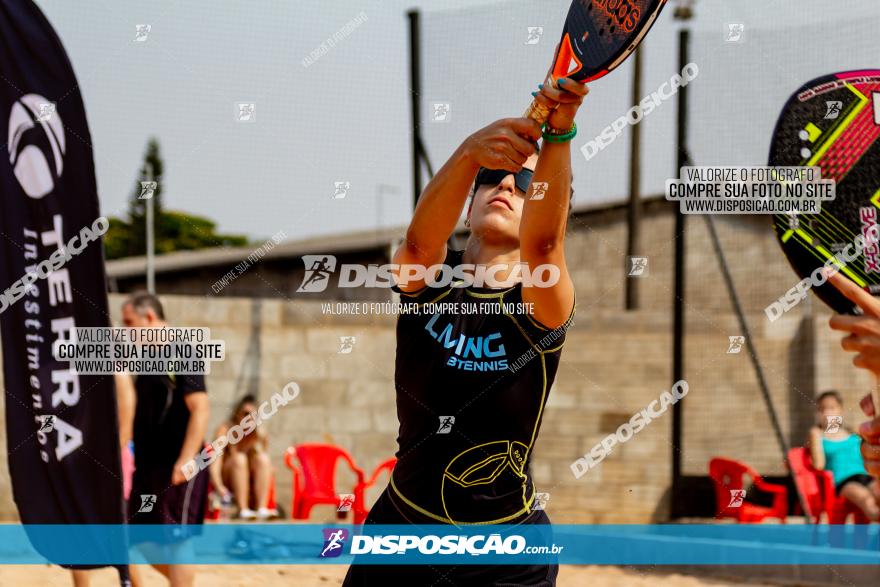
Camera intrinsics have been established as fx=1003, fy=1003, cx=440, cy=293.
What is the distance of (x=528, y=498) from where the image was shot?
300 cm

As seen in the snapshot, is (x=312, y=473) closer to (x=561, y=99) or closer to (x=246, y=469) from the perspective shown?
(x=246, y=469)

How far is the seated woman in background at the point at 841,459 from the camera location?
23.8 feet

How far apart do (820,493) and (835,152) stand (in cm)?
504

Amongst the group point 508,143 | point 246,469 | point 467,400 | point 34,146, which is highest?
point 34,146

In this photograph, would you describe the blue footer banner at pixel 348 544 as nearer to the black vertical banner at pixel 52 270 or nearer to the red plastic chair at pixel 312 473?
the black vertical banner at pixel 52 270

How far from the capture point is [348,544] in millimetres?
7055

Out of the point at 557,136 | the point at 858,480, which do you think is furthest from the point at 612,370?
the point at 557,136

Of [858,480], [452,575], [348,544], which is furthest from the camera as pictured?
[858,480]

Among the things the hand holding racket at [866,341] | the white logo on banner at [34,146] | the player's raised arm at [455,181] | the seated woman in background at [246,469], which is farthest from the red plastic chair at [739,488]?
the player's raised arm at [455,181]

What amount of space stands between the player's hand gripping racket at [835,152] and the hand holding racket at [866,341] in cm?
40

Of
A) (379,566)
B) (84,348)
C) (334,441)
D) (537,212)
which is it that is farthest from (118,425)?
(334,441)

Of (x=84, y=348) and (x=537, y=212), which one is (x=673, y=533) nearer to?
(x=84, y=348)

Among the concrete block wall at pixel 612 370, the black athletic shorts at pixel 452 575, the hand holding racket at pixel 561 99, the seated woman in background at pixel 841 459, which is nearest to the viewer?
the hand holding racket at pixel 561 99

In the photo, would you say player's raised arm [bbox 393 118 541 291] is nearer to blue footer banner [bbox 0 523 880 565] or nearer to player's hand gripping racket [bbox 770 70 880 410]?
player's hand gripping racket [bbox 770 70 880 410]
